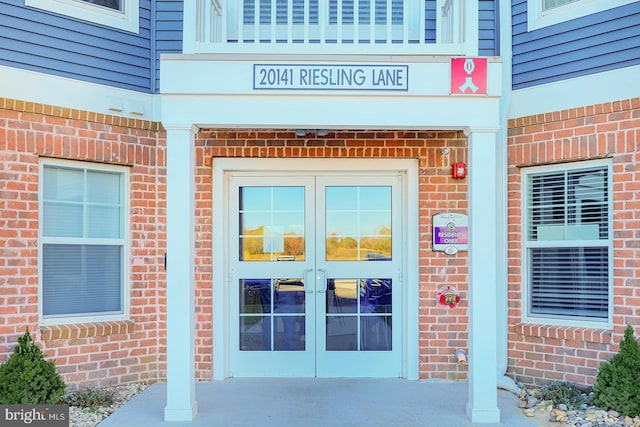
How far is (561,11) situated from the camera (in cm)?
538

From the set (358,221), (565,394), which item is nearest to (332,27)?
(358,221)

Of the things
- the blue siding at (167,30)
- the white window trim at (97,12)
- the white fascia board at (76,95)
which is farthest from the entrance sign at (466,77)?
the white window trim at (97,12)

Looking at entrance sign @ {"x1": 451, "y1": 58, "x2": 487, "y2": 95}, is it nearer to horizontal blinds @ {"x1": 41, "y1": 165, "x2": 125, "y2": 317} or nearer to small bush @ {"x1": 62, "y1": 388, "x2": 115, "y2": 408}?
horizontal blinds @ {"x1": 41, "y1": 165, "x2": 125, "y2": 317}

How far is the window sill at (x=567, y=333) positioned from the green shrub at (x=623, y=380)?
1.30ft

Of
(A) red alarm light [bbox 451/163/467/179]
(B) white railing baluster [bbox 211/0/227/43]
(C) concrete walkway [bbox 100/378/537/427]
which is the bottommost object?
(C) concrete walkway [bbox 100/378/537/427]

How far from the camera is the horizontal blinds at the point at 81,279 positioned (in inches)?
208

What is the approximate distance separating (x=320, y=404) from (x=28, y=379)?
2.40 metres

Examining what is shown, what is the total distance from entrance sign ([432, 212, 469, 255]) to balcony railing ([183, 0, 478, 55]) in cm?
170

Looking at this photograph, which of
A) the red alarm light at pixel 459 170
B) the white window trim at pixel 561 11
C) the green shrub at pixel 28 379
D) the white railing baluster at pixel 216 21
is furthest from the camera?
the red alarm light at pixel 459 170

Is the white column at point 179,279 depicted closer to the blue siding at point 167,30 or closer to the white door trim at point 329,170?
the white door trim at point 329,170

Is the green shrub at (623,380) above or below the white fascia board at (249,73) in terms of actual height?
below

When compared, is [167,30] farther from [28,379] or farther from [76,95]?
[28,379]

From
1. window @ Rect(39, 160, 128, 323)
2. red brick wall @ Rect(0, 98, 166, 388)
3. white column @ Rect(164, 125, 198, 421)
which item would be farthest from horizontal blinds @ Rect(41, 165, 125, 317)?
white column @ Rect(164, 125, 198, 421)

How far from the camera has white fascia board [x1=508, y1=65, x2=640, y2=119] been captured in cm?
500
